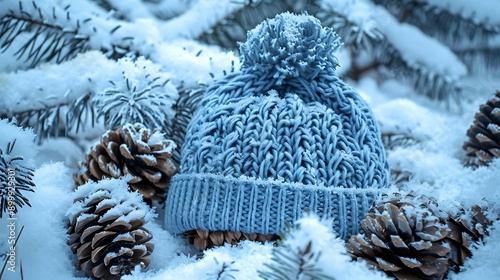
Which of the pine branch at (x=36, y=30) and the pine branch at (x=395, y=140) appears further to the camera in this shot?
the pine branch at (x=395, y=140)

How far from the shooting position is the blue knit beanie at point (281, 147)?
407 mm

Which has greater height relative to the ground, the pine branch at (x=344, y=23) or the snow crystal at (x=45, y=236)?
the pine branch at (x=344, y=23)

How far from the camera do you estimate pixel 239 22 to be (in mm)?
767

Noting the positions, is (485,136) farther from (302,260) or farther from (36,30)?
(36,30)

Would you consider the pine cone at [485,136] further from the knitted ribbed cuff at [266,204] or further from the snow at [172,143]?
the knitted ribbed cuff at [266,204]

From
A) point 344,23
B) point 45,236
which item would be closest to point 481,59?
point 344,23

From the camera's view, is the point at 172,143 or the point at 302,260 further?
the point at 172,143

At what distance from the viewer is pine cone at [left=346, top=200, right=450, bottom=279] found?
354 mm

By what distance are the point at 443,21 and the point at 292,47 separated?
0.69 m

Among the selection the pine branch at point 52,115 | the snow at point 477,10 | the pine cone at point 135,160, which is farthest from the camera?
the snow at point 477,10

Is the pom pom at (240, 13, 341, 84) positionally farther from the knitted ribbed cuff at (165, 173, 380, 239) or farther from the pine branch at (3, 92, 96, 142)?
the pine branch at (3, 92, 96, 142)

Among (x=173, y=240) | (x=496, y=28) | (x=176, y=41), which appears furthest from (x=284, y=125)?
(x=496, y=28)

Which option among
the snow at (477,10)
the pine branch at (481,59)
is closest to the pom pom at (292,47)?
the snow at (477,10)

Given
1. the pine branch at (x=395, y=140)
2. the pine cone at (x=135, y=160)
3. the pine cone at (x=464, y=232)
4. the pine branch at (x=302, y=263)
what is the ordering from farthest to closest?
1. the pine branch at (x=395, y=140)
2. the pine cone at (x=135, y=160)
3. the pine cone at (x=464, y=232)
4. the pine branch at (x=302, y=263)
